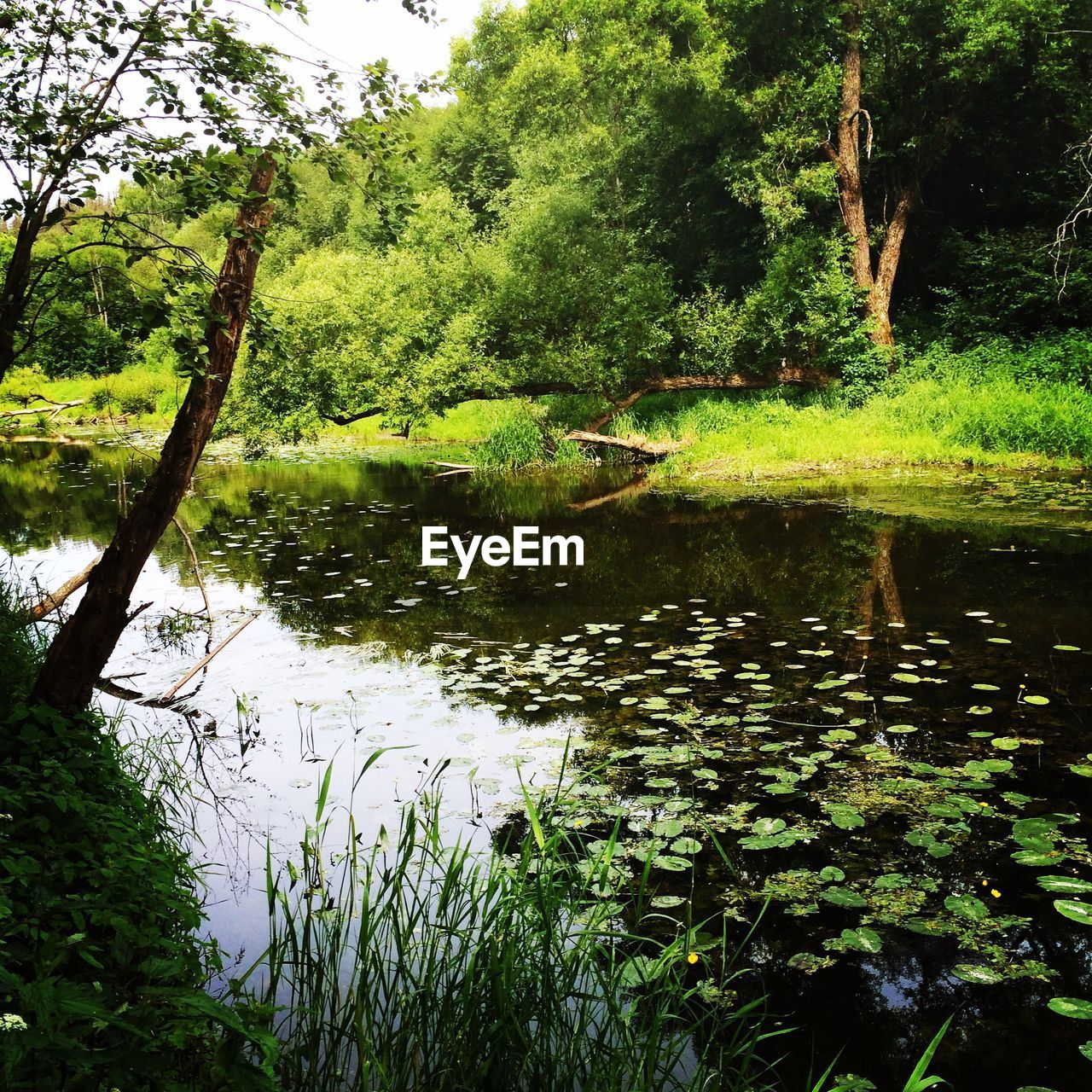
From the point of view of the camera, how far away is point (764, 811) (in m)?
4.34

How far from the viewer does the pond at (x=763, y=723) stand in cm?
326

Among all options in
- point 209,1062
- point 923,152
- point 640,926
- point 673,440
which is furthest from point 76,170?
point 923,152

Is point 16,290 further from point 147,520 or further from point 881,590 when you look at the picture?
point 881,590

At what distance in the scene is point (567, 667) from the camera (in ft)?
22.2

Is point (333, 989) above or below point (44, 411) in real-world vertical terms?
below

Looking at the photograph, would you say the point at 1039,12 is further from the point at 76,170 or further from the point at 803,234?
the point at 76,170

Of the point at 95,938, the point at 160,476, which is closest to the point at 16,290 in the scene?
the point at 160,476

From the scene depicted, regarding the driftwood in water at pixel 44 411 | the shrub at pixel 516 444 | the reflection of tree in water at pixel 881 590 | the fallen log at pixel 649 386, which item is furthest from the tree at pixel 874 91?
the driftwood in water at pixel 44 411

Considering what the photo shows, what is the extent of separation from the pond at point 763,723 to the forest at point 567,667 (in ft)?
0.10

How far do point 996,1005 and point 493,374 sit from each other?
19099 millimetres

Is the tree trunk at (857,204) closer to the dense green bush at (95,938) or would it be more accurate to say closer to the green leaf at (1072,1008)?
the green leaf at (1072,1008)

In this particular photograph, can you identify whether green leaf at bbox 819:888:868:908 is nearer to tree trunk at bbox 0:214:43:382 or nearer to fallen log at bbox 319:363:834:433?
tree trunk at bbox 0:214:43:382

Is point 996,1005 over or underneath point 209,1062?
underneath

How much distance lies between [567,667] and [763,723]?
1.77 metres
